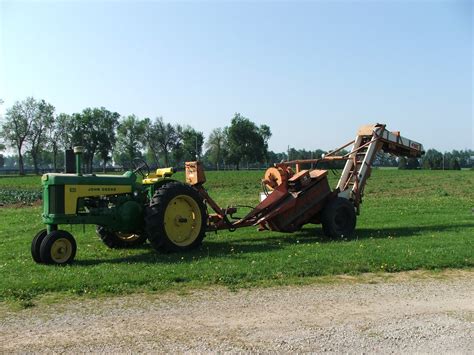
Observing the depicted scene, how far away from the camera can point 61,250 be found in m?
9.26

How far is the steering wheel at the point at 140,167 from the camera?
449 inches

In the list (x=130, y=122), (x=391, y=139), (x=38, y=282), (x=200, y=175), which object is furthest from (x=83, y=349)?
(x=130, y=122)

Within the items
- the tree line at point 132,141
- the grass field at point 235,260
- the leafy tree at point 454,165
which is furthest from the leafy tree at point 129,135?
the grass field at point 235,260

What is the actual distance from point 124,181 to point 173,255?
1.85 metres

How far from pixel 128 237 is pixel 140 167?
155cm

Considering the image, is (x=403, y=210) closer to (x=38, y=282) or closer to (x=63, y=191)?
(x=63, y=191)

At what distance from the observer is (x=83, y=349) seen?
5.15 meters

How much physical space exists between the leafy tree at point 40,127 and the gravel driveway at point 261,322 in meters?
98.7

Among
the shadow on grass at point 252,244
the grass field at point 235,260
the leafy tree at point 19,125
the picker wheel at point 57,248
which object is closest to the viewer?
the grass field at point 235,260

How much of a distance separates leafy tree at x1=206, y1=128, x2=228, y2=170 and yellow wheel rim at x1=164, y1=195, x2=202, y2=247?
351 ft

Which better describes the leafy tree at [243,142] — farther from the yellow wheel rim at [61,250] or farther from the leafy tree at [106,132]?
the yellow wheel rim at [61,250]

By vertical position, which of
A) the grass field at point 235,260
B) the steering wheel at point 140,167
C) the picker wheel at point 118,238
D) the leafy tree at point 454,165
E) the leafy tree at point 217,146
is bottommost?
the grass field at point 235,260

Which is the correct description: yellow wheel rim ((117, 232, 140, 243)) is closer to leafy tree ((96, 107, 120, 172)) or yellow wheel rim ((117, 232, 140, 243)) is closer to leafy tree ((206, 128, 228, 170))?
leafy tree ((96, 107, 120, 172))

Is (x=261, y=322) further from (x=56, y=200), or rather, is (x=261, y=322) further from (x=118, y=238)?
(x=118, y=238)
